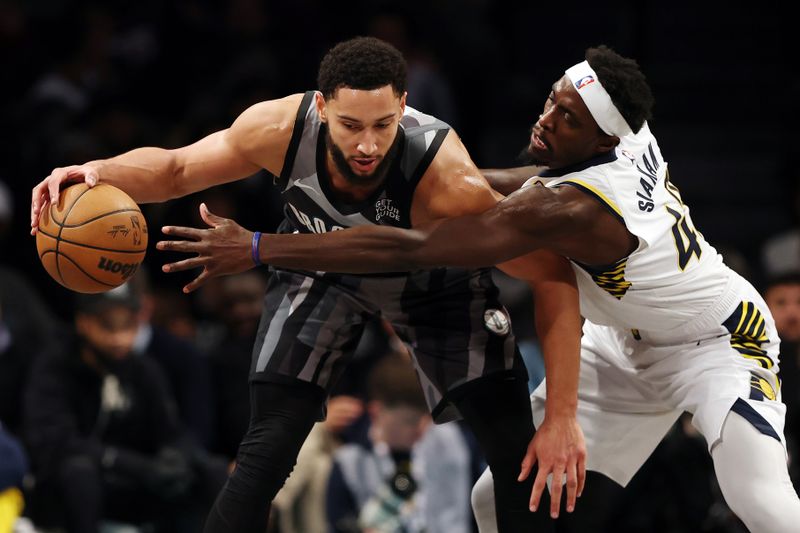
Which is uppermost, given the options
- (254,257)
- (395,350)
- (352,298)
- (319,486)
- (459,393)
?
(254,257)

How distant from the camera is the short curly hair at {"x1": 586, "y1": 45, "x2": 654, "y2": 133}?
466cm

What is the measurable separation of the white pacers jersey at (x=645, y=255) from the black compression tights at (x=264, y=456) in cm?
111

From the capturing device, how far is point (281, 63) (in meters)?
9.65

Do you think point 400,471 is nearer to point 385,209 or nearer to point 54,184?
point 385,209

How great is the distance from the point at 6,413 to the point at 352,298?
10.2 feet

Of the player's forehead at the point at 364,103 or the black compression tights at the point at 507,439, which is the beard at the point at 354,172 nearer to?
the player's forehead at the point at 364,103

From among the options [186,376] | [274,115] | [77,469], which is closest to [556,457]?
[274,115]

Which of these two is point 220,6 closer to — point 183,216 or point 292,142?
point 183,216

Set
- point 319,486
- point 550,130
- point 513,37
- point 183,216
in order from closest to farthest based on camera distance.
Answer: point 550,130
point 319,486
point 183,216
point 513,37

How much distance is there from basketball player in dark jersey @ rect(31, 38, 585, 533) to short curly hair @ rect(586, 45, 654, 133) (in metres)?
0.53

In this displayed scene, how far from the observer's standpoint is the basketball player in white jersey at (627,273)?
14.7ft

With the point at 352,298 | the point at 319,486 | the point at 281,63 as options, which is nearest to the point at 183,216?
the point at 281,63

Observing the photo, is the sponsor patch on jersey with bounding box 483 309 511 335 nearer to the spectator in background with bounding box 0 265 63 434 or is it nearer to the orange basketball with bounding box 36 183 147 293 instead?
the orange basketball with bounding box 36 183 147 293

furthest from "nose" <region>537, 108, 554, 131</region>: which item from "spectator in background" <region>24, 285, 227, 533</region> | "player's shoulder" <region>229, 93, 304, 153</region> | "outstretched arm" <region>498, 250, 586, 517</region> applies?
"spectator in background" <region>24, 285, 227, 533</region>
